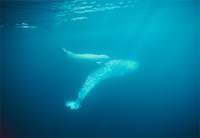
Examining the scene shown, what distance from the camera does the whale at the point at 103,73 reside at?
41.0 feet

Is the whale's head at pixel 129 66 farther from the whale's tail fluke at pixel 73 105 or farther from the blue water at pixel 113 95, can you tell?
the whale's tail fluke at pixel 73 105

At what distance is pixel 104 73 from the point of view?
12492 mm

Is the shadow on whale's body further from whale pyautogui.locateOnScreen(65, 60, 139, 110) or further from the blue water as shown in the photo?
the blue water

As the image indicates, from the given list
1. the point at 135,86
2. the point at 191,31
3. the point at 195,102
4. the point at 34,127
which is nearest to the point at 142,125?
the point at 135,86

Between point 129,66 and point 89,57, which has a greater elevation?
point 89,57

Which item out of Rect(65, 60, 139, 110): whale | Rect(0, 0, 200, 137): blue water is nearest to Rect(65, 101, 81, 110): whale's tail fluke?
Rect(65, 60, 139, 110): whale

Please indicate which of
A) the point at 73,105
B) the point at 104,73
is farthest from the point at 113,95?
the point at 73,105

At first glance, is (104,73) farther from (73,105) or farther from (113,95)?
(73,105)

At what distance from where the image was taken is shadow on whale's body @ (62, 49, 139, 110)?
12492 millimetres

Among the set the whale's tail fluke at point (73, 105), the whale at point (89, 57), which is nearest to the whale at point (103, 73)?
the whale's tail fluke at point (73, 105)

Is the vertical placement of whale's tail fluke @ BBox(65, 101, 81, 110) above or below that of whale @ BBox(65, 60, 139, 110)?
below

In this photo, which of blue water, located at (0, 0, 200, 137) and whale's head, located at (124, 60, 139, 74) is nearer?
blue water, located at (0, 0, 200, 137)

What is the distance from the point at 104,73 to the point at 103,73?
0.25ft

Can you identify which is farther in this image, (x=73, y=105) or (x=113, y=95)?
(x=113, y=95)
